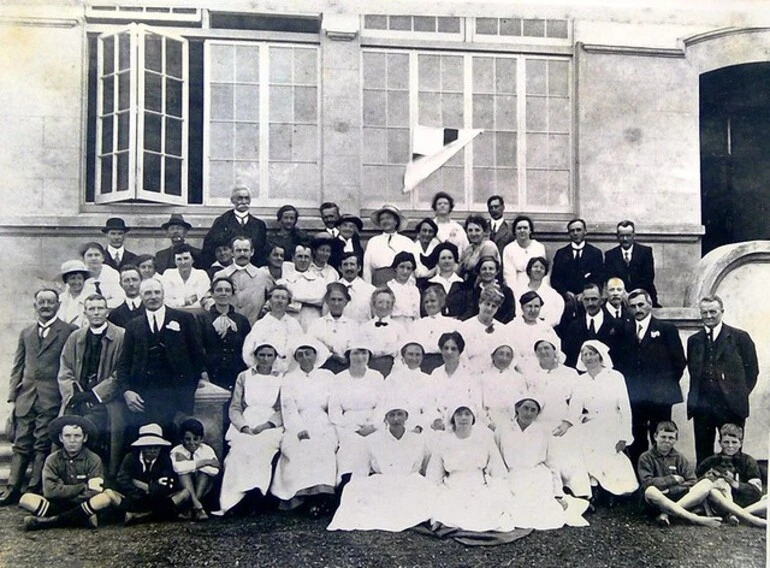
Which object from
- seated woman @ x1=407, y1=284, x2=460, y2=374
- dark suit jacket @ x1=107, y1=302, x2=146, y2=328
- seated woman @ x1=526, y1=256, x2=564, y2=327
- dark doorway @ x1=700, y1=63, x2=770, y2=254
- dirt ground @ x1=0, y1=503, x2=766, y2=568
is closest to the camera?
dirt ground @ x1=0, y1=503, x2=766, y2=568

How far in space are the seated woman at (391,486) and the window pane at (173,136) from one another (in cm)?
160

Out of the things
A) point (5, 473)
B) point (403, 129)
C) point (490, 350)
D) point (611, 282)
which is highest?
point (403, 129)

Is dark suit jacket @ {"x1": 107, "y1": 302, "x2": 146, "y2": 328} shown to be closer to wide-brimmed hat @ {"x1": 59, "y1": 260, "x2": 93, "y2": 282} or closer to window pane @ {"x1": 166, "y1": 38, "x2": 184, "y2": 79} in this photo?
wide-brimmed hat @ {"x1": 59, "y1": 260, "x2": 93, "y2": 282}

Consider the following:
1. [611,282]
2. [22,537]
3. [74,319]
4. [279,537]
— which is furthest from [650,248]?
[22,537]

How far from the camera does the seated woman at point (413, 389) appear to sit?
341cm

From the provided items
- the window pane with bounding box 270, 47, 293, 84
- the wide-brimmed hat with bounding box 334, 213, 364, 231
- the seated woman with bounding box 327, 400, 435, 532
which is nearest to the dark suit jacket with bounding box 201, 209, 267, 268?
the wide-brimmed hat with bounding box 334, 213, 364, 231

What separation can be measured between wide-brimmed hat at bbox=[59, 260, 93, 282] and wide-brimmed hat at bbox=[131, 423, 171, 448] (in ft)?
2.57

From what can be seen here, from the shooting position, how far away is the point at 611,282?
365 cm

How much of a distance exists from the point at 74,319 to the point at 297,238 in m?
1.12

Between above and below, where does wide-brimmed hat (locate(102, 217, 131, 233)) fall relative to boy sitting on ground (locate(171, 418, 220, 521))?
above

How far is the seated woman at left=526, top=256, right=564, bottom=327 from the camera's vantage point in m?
3.60

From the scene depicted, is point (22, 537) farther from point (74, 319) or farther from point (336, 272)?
point (336, 272)

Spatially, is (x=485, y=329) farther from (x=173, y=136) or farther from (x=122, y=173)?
(x=122, y=173)

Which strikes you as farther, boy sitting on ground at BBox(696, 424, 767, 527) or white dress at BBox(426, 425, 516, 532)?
boy sitting on ground at BBox(696, 424, 767, 527)
